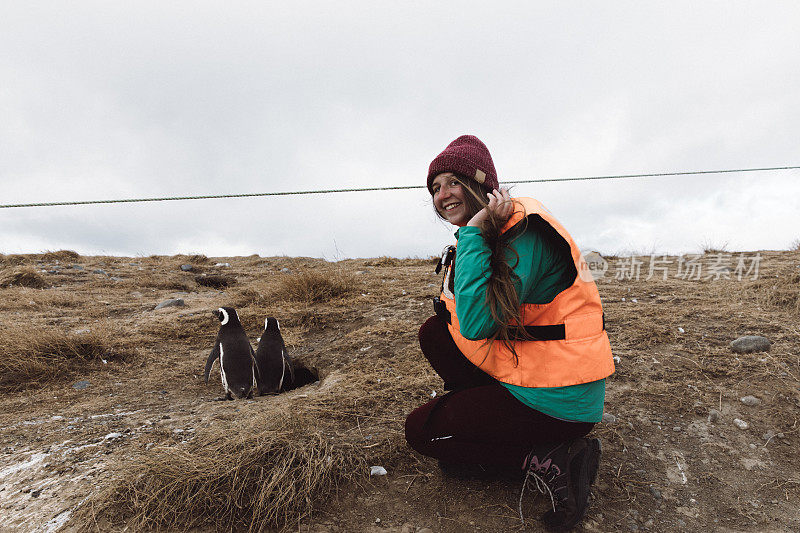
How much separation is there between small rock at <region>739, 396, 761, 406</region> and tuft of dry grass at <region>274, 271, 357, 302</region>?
4470 mm

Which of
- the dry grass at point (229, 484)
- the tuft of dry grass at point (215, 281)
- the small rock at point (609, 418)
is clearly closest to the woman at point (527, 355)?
the dry grass at point (229, 484)

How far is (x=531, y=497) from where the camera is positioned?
2059 millimetres

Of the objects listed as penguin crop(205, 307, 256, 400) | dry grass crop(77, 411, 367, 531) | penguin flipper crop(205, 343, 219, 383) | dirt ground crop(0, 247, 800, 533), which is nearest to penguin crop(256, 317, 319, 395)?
penguin crop(205, 307, 256, 400)

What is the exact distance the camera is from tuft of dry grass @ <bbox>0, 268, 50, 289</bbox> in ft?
25.5

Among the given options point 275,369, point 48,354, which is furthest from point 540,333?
point 48,354

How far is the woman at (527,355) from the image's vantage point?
175 centimetres

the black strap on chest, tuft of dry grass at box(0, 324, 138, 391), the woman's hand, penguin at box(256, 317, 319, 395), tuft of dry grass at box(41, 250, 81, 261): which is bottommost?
penguin at box(256, 317, 319, 395)

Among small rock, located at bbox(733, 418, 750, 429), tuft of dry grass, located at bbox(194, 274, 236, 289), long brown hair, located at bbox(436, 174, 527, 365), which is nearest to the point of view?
long brown hair, located at bbox(436, 174, 527, 365)

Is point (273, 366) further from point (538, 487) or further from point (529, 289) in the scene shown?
point (529, 289)

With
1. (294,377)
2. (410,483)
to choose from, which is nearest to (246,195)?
(294,377)

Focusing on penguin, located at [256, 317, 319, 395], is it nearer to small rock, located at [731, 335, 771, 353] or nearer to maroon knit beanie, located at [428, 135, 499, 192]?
maroon knit beanie, located at [428, 135, 499, 192]

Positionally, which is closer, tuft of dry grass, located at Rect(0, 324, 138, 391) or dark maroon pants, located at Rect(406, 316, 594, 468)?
dark maroon pants, located at Rect(406, 316, 594, 468)

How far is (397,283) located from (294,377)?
8.72ft

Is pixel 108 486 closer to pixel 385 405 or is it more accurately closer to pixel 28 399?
pixel 385 405
